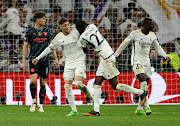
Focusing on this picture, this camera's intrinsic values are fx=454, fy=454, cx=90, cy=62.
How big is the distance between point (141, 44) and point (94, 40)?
1.63m

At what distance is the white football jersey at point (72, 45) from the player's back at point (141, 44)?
1.27 meters

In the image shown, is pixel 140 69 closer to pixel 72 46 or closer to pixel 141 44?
pixel 141 44

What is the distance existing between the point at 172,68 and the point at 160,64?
Result: 411 millimetres

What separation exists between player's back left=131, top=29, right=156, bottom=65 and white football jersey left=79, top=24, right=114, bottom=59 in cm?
136

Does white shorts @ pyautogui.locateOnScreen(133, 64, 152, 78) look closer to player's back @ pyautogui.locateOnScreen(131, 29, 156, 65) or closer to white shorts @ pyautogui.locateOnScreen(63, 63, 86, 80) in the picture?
player's back @ pyautogui.locateOnScreen(131, 29, 156, 65)

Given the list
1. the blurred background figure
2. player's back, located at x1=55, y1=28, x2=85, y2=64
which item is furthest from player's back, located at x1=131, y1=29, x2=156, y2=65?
the blurred background figure

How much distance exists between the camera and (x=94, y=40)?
822 cm

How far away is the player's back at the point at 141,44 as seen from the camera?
9.48 meters

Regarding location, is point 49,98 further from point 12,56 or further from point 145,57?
point 145,57

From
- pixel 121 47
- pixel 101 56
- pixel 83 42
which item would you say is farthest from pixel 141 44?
pixel 83 42

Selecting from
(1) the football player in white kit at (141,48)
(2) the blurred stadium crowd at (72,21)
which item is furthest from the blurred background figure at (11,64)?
(1) the football player in white kit at (141,48)

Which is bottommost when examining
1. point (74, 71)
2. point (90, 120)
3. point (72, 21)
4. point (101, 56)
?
point (90, 120)

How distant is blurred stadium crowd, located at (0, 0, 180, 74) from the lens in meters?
14.6

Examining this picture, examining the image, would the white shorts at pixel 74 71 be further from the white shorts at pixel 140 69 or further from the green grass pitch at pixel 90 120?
the white shorts at pixel 140 69
